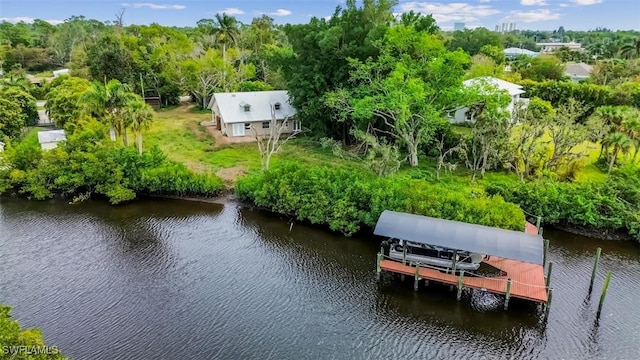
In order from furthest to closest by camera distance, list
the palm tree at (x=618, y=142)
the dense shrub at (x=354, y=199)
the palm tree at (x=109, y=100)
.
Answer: the palm tree at (x=109, y=100)
the palm tree at (x=618, y=142)
the dense shrub at (x=354, y=199)

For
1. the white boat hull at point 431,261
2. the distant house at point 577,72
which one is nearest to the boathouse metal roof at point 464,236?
the white boat hull at point 431,261

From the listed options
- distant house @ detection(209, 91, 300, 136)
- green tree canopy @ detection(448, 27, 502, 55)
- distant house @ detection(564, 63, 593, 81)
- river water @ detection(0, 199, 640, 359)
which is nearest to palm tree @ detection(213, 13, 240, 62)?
distant house @ detection(209, 91, 300, 136)

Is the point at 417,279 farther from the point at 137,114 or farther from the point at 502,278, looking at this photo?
the point at 137,114

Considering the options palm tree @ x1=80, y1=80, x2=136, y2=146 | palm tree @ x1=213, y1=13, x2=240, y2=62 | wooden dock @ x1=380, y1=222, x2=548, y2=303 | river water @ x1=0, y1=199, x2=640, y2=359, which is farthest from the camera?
palm tree @ x1=213, y1=13, x2=240, y2=62

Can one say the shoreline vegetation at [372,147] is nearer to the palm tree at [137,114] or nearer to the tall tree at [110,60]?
the palm tree at [137,114]

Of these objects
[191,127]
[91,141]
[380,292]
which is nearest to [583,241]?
[380,292]

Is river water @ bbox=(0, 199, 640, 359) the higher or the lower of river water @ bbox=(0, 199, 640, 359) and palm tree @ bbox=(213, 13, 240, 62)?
the lower

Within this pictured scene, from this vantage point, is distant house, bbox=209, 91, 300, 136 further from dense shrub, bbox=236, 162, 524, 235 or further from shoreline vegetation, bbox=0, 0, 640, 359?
dense shrub, bbox=236, 162, 524, 235
